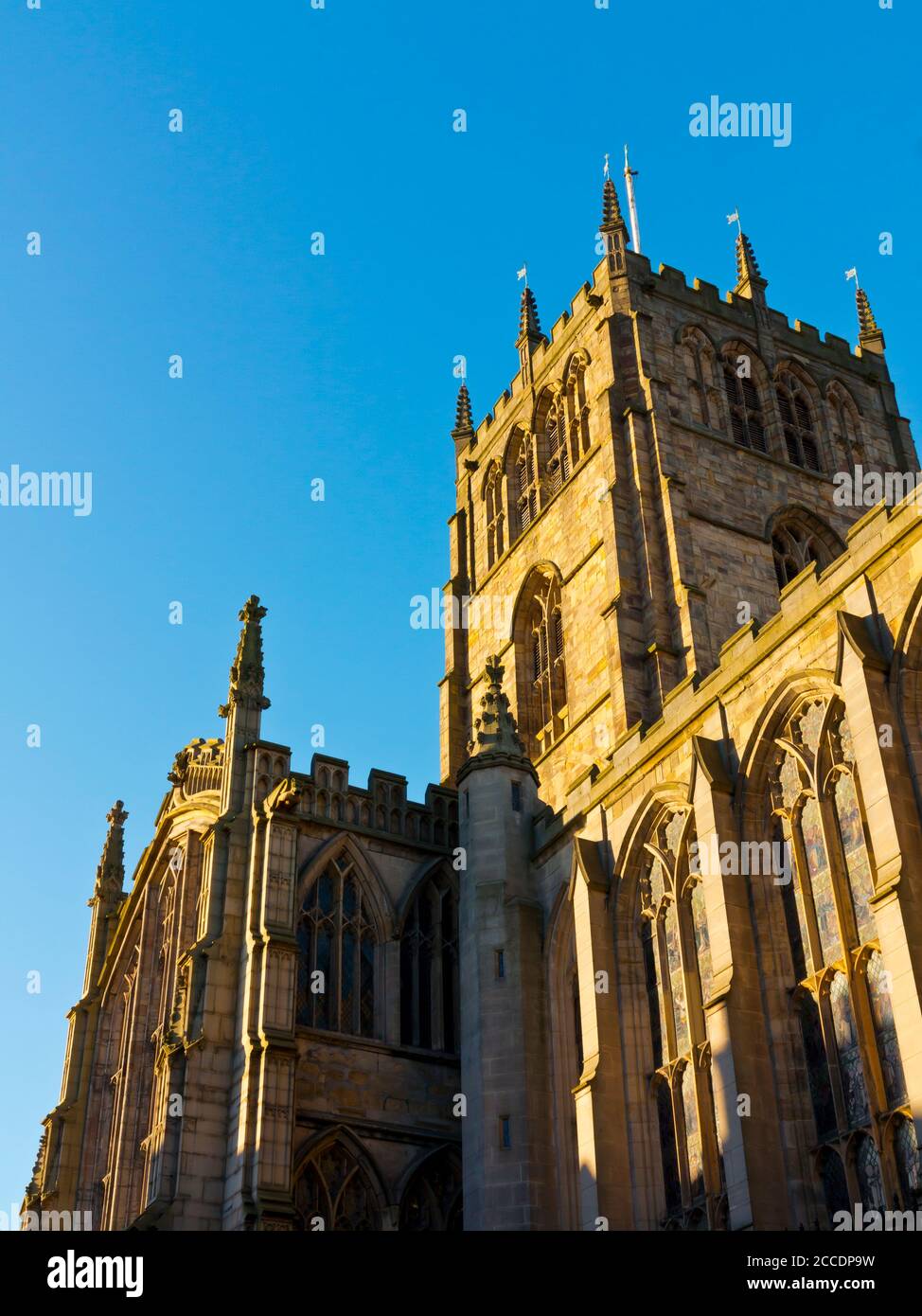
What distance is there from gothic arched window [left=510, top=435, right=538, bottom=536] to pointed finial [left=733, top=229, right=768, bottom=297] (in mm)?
7947

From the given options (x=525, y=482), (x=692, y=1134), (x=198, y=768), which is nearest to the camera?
(x=692, y=1134)

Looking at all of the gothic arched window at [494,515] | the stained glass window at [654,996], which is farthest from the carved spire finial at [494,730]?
the gothic arched window at [494,515]

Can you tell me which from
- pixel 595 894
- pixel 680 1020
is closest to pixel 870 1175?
→ pixel 680 1020

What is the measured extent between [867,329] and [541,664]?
57.2 feet

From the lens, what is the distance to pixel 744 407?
144ft

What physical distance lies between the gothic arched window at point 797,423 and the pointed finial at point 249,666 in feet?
56.1

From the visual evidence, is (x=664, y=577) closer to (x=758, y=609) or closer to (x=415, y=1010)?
(x=758, y=609)

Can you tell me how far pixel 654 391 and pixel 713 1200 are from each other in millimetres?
24529

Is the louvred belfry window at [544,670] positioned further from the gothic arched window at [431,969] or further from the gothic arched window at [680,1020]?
the gothic arched window at [680,1020]

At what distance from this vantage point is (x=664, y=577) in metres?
37.8

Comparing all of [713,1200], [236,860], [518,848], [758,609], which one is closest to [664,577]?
[758,609]

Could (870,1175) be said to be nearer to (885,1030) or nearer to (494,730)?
(885,1030)

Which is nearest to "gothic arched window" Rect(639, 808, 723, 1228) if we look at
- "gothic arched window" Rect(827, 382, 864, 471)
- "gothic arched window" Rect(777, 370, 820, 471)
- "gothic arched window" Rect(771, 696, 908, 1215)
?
"gothic arched window" Rect(771, 696, 908, 1215)

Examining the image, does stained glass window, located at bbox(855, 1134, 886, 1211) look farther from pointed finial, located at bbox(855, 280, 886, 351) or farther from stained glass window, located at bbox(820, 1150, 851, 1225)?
pointed finial, located at bbox(855, 280, 886, 351)
